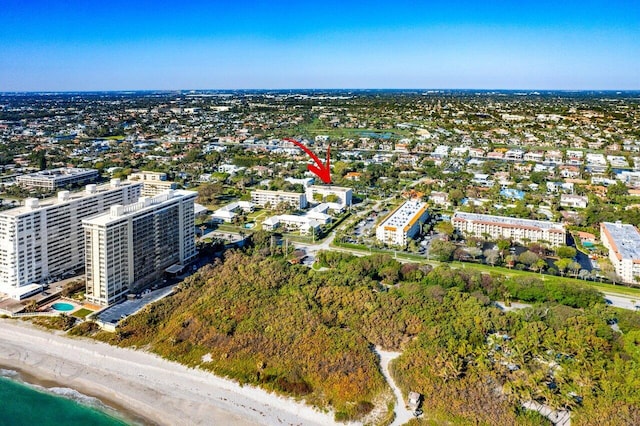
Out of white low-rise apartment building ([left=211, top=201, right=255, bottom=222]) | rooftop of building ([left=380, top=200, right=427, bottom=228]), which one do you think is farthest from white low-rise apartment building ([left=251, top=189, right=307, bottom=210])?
rooftop of building ([left=380, top=200, right=427, bottom=228])

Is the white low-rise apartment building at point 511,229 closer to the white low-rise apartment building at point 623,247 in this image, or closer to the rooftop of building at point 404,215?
the white low-rise apartment building at point 623,247

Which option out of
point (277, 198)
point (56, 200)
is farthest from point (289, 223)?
point (56, 200)

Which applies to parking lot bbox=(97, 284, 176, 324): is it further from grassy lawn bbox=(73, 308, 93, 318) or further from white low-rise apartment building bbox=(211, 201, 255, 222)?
white low-rise apartment building bbox=(211, 201, 255, 222)

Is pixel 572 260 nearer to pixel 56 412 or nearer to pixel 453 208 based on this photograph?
pixel 453 208

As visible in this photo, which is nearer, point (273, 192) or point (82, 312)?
point (82, 312)

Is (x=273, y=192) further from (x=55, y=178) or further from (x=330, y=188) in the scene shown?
(x=55, y=178)

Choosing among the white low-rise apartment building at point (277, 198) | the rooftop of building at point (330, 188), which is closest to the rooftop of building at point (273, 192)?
the white low-rise apartment building at point (277, 198)

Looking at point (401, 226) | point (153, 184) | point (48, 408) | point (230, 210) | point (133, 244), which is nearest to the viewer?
point (48, 408)

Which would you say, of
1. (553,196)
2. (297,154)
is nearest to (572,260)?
(553,196)
